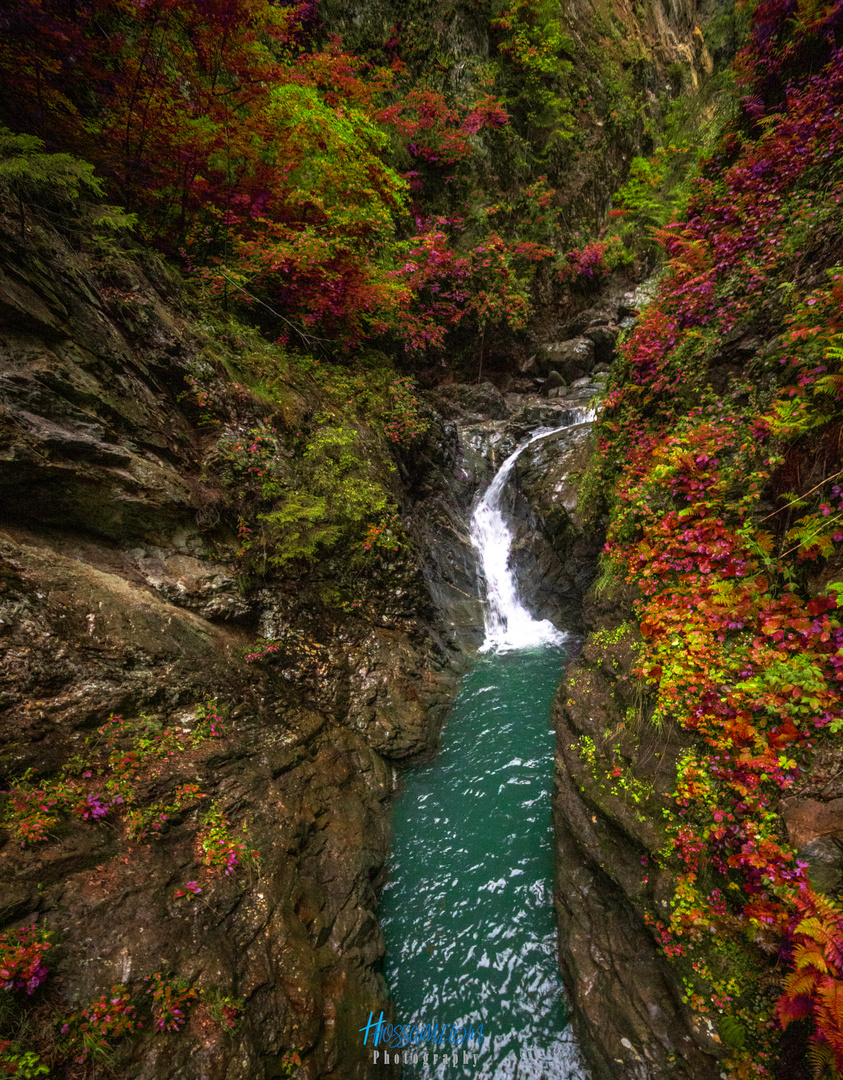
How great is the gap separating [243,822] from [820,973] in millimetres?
5002

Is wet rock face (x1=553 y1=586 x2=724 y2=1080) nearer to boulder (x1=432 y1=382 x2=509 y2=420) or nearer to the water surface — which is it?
the water surface

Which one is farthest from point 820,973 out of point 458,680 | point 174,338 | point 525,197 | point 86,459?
point 525,197

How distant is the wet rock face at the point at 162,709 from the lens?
3375 mm

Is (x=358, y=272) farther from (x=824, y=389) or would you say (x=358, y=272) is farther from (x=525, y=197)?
(x=525, y=197)

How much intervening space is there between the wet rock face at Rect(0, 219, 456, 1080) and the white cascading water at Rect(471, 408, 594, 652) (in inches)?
179

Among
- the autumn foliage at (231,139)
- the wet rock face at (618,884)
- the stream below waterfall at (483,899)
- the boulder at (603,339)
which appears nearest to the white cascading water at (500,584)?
the stream below waterfall at (483,899)

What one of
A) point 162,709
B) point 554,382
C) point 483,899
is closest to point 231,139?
point 162,709

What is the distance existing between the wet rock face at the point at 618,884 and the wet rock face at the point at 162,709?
2240 millimetres

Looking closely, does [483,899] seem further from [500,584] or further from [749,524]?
[500,584]

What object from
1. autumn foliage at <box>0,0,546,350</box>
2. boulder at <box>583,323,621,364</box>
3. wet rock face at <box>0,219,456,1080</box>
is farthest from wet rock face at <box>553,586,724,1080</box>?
boulder at <box>583,323,621,364</box>

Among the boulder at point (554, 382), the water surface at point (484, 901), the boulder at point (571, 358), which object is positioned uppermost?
the boulder at point (571, 358)

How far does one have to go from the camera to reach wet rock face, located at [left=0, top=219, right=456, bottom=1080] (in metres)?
3.38

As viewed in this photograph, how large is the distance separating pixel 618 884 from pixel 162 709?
5.36 meters

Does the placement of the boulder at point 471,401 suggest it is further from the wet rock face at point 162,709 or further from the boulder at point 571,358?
the wet rock face at point 162,709
